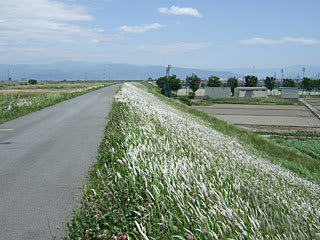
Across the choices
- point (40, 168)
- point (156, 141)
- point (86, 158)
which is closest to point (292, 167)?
point (156, 141)

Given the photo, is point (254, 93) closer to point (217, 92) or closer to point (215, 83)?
point (217, 92)

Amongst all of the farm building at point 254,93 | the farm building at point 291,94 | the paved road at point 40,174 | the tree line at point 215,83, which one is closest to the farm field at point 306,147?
the paved road at point 40,174

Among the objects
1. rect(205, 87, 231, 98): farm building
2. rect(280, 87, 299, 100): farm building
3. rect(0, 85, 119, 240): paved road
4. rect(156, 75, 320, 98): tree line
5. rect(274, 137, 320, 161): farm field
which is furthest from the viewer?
rect(156, 75, 320, 98): tree line

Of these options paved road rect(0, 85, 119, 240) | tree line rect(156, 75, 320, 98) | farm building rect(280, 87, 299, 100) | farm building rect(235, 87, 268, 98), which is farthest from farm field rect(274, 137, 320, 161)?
Result: tree line rect(156, 75, 320, 98)

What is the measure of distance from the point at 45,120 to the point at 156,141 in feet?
36.6

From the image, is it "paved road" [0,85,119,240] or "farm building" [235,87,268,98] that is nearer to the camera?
"paved road" [0,85,119,240]

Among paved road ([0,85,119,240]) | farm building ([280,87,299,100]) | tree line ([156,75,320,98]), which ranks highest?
tree line ([156,75,320,98])

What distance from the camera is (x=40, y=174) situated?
25.2ft

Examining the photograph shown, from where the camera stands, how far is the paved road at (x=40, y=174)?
5.12 m

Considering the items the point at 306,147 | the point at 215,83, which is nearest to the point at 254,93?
the point at 215,83

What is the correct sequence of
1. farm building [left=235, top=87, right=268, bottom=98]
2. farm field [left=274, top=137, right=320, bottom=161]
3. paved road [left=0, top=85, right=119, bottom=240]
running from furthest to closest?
farm building [left=235, top=87, right=268, bottom=98] → farm field [left=274, top=137, right=320, bottom=161] → paved road [left=0, top=85, right=119, bottom=240]

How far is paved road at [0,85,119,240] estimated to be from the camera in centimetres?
512

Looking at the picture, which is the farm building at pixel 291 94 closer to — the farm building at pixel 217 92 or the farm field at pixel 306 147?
the farm building at pixel 217 92

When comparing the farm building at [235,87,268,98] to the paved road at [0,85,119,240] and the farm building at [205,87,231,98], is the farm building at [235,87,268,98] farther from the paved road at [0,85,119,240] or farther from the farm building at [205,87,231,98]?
the paved road at [0,85,119,240]
